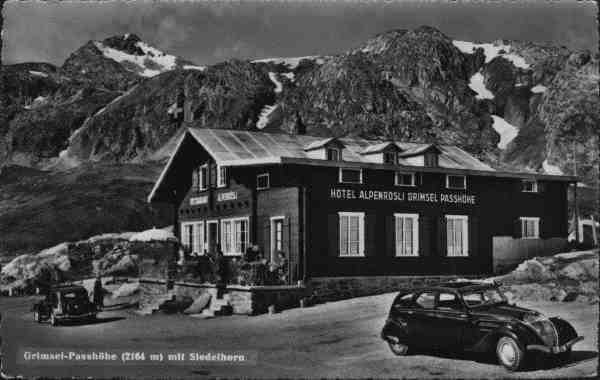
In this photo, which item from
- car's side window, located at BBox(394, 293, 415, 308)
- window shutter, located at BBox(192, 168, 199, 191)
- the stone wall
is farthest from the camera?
window shutter, located at BBox(192, 168, 199, 191)

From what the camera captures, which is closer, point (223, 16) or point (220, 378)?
point (220, 378)

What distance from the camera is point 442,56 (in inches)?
7111

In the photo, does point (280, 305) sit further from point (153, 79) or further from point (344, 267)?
point (153, 79)

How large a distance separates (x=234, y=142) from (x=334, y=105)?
123751 millimetres

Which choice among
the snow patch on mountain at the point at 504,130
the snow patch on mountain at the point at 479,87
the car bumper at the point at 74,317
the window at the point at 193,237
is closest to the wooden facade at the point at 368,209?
the window at the point at 193,237

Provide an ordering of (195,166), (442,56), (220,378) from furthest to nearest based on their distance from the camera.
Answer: (442,56), (195,166), (220,378)

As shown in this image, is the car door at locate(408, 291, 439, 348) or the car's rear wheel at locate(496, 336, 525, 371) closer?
the car's rear wheel at locate(496, 336, 525, 371)

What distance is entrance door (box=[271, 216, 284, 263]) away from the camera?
29.4 m

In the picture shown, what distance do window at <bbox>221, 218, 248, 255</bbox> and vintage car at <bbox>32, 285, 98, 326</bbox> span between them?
6.03 meters

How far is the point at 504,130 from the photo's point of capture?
167750mm

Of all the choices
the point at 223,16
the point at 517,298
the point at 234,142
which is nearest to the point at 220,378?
the point at 223,16

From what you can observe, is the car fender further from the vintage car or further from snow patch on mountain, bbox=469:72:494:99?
snow patch on mountain, bbox=469:72:494:99

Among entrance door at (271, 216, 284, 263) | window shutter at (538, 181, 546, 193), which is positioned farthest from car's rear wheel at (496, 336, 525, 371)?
window shutter at (538, 181, 546, 193)

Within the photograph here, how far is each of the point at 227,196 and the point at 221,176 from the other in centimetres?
96
